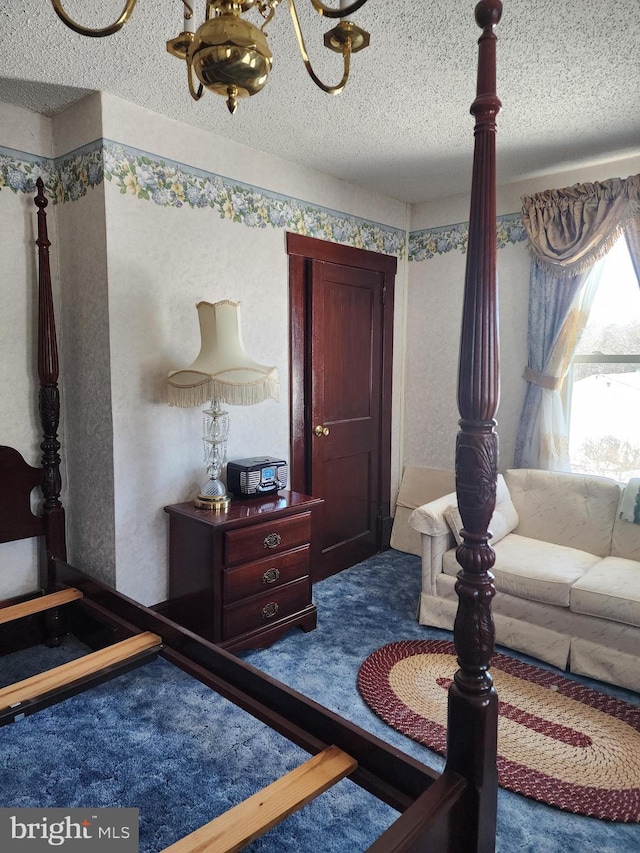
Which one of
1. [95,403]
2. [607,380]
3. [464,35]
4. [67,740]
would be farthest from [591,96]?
[67,740]

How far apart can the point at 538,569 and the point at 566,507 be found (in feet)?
1.94

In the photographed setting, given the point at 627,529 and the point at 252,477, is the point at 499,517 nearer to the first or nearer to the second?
the point at 627,529

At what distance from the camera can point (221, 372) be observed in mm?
2562

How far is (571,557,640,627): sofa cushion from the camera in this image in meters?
2.45

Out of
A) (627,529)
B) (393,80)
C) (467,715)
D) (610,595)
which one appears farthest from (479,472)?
(627,529)

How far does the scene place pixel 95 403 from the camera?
273 centimetres

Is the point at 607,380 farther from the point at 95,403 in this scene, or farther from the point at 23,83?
the point at 23,83

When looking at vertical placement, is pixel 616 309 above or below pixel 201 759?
above

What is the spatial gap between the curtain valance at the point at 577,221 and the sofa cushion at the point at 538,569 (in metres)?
1.61

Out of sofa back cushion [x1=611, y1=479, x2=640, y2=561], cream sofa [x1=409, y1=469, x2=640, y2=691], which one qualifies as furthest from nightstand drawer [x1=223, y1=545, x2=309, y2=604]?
sofa back cushion [x1=611, y1=479, x2=640, y2=561]

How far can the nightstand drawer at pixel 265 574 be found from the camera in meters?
2.64

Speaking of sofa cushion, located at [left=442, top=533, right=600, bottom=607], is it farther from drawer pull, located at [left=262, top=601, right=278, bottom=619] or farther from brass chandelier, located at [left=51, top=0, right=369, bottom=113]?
brass chandelier, located at [left=51, top=0, right=369, bottom=113]

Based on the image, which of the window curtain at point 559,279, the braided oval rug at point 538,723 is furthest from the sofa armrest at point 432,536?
the window curtain at point 559,279

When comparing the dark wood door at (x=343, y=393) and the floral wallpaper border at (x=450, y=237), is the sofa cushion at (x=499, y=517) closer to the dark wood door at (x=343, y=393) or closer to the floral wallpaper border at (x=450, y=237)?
the dark wood door at (x=343, y=393)
